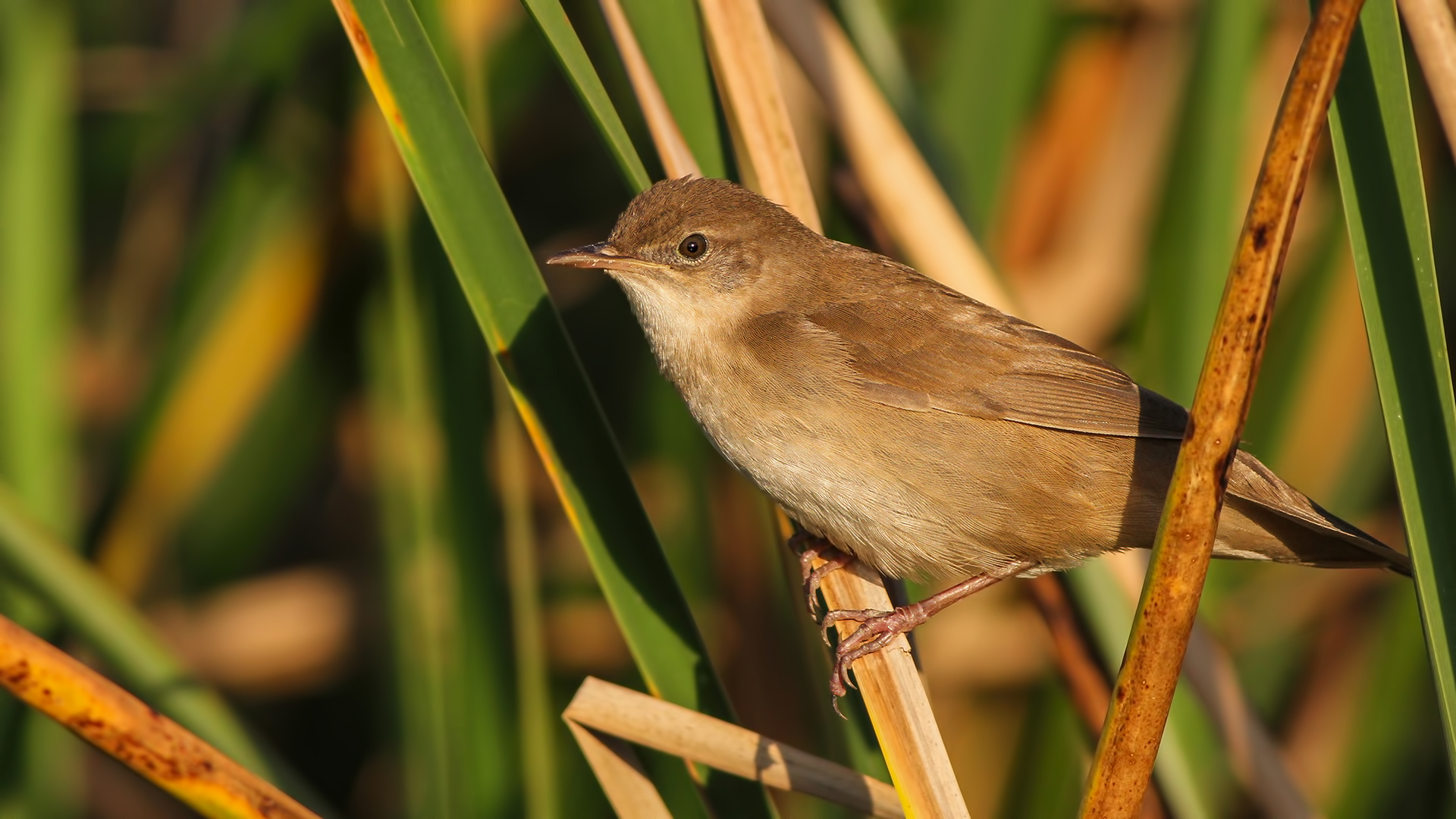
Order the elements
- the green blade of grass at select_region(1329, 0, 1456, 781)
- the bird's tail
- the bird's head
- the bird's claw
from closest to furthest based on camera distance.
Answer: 1. the green blade of grass at select_region(1329, 0, 1456, 781)
2. the bird's claw
3. the bird's tail
4. the bird's head

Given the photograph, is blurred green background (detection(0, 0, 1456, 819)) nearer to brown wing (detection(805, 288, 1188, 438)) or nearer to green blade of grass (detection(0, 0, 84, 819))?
green blade of grass (detection(0, 0, 84, 819))

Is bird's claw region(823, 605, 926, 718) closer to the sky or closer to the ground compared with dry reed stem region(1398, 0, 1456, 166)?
closer to the ground

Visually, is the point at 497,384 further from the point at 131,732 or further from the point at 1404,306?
the point at 1404,306

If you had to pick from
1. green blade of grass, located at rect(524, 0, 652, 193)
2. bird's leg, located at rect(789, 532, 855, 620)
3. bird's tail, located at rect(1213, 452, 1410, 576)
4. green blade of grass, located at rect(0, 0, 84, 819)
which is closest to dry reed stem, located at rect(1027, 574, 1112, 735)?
bird's tail, located at rect(1213, 452, 1410, 576)

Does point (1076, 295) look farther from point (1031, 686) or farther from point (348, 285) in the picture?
point (348, 285)

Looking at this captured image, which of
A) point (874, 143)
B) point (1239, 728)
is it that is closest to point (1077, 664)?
point (1239, 728)

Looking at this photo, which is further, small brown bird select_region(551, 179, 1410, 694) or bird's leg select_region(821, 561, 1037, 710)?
small brown bird select_region(551, 179, 1410, 694)
